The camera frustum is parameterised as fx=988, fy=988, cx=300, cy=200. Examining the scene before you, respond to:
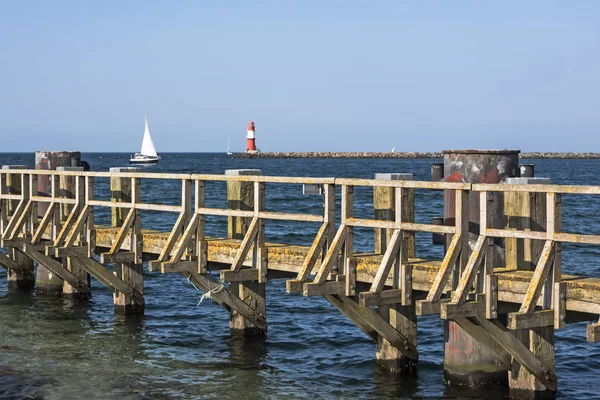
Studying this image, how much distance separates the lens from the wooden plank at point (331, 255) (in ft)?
40.1

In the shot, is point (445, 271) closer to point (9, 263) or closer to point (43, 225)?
point (43, 225)

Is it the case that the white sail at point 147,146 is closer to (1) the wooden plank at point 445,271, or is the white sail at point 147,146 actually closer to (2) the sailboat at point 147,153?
(2) the sailboat at point 147,153

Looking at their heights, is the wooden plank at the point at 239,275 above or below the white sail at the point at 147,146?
below

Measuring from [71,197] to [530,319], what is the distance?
10.9m

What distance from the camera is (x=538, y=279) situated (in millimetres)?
10508

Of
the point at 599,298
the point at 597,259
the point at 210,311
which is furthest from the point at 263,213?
the point at 597,259

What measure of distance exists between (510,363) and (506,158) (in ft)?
7.99

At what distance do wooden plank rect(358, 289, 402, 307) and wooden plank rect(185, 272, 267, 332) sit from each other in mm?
3756

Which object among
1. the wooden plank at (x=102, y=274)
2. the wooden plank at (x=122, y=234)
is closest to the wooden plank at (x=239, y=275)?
the wooden plank at (x=122, y=234)

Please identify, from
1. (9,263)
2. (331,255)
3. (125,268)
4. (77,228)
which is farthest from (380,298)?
(9,263)

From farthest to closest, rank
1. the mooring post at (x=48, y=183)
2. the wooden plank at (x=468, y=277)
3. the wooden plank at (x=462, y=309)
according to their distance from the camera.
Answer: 1. the mooring post at (x=48, y=183)
2. the wooden plank at (x=468, y=277)
3. the wooden plank at (x=462, y=309)

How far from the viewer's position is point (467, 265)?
10922 mm

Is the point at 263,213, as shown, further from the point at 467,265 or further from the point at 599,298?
the point at 599,298

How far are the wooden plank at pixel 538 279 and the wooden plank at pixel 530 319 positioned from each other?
0.06 metres
